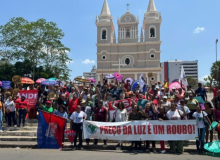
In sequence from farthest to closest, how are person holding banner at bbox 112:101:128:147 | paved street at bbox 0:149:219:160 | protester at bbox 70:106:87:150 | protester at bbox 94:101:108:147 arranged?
protester at bbox 94:101:108:147 < person holding banner at bbox 112:101:128:147 < protester at bbox 70:106:87:150 < paved street at bbox 0:149:219:160

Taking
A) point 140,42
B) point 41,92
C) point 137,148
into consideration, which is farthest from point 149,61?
point 137,148

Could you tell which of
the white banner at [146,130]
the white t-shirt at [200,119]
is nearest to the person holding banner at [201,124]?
the white t-shirt at [200,119]

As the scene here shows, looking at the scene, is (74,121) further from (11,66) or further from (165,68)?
(165,68)

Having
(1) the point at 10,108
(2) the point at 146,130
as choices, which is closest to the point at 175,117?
(2) the point at 146,130

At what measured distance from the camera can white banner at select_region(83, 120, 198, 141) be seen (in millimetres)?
8312

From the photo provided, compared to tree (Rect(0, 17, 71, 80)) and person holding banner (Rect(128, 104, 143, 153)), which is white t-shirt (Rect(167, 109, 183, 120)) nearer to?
person holding banner (Rect(128, 104, 143, 153))

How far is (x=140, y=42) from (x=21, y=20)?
25121mm

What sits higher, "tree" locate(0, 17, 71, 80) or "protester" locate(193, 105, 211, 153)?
"tree" locate(0, 17, 71, 80)

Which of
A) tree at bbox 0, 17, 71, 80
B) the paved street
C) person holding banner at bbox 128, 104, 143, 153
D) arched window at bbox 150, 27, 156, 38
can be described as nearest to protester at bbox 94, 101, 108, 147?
person holding banner at bbox 128, 104, 143, 153

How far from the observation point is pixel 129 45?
50812 millimetres

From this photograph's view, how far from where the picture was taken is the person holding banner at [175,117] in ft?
27.2

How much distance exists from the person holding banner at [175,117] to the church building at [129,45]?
39.8m

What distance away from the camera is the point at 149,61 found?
161 feet

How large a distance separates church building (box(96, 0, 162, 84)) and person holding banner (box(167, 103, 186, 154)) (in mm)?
39805
